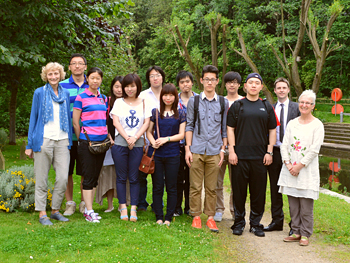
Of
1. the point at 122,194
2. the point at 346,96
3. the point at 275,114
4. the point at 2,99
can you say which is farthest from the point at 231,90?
the point at 346,96

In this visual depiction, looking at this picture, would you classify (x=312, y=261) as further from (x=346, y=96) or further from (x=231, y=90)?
(x=346, y=96)

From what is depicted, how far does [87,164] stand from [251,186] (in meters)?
2.47

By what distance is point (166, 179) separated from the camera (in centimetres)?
490

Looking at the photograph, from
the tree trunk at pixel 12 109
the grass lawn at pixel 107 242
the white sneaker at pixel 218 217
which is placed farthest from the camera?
the tree trunk at pixel 12 109

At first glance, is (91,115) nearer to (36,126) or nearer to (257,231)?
(36,126)

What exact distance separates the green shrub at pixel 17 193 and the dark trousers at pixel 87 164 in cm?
115

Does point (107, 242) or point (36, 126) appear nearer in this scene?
point (107, 242)

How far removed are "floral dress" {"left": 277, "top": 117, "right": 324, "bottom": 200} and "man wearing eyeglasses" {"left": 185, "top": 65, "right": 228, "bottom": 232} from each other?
94 centimetres

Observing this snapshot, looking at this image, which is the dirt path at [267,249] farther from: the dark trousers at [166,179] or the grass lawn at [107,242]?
the dark trousers at [166,179]

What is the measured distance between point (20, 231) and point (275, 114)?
3954 mm

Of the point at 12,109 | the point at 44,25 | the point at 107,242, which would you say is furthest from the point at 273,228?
the point at 12,109

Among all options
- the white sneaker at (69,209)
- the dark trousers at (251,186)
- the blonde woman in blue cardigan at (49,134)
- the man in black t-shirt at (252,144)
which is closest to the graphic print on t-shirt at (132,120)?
the blonde woman in blue cardigan at (49,134)

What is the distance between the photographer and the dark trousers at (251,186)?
4824 millimetres

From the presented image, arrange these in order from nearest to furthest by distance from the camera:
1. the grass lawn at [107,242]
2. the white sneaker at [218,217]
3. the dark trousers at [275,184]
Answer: the grass lawn at [107,242] → the dark trousers at [275,184] → the white sneaker at [218,217]
